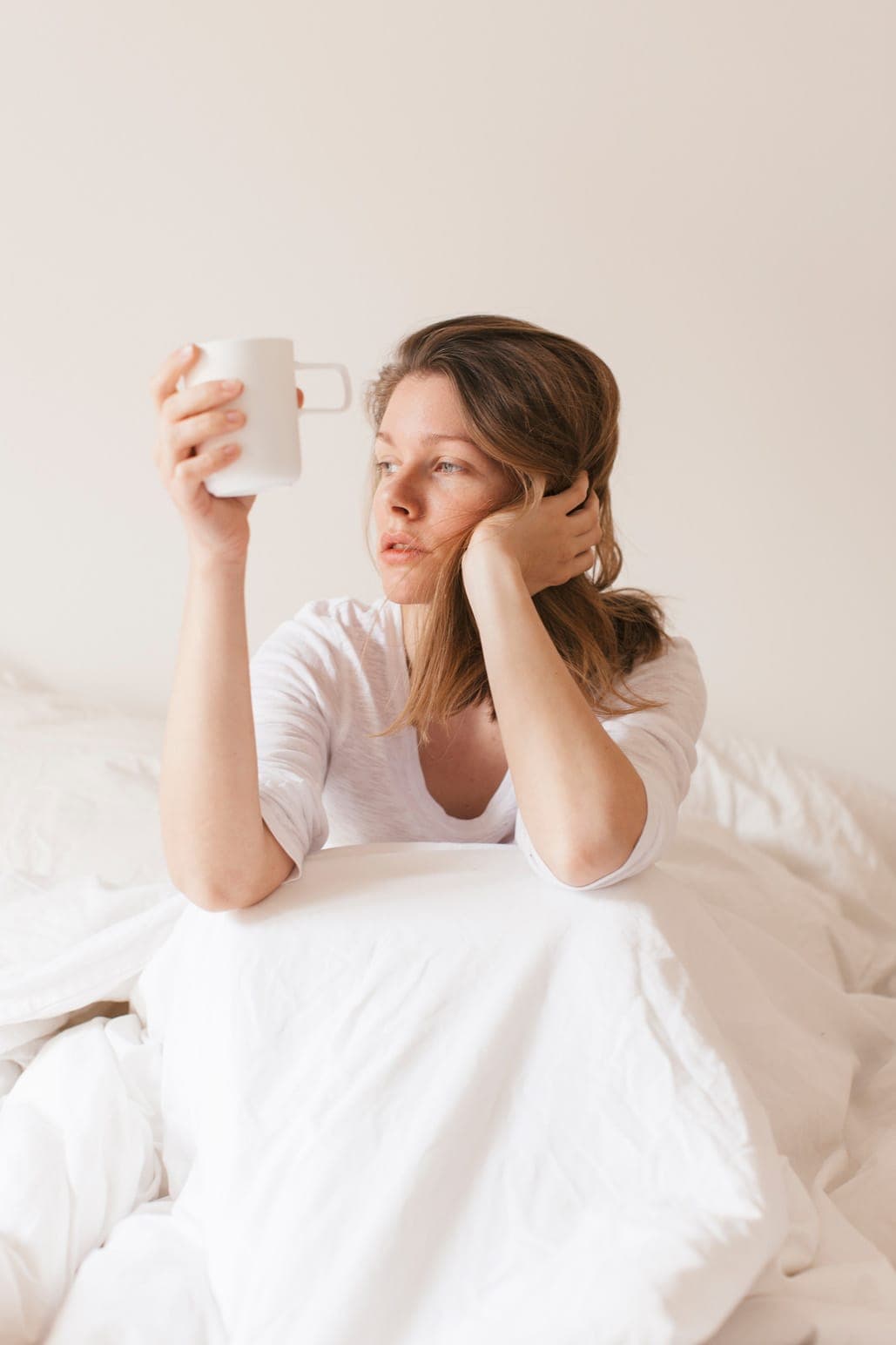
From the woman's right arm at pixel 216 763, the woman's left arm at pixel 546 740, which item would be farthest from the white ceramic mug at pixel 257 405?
the woman's left arm at pixel 546 740

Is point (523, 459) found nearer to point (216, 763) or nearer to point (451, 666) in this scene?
point (451, 666)

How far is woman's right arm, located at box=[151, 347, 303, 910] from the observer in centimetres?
101

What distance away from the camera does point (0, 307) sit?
2.04 m

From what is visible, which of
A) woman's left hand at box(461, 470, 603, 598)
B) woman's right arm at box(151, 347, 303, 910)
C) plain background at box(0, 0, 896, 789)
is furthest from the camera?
plain background at box(0, 0, 896, 789)

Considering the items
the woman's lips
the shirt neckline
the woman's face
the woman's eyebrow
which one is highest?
the woman's eyebrow

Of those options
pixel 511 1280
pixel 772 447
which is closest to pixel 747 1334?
pixel 511 1280

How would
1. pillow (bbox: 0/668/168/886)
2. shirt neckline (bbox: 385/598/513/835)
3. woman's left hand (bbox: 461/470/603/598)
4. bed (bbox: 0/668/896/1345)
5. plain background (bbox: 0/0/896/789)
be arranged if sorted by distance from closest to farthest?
bed (bbox: 0/668/896/1345) → woman's left hand (bbox: 461/470/603/598) → shirt neckline (bbox: 385/598/513/835) → pillow (bbox: 0/668/168/886) → plain background (bbox: 0/0/896/789)

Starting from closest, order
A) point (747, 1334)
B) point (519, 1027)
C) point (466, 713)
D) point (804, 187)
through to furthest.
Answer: point (747, 1334), point (519, 1027), point (466, 713), point (804, 187)

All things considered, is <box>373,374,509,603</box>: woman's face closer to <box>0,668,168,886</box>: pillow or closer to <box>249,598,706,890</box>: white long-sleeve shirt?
<box>249,598,706,890</box>: white long-sleeve shirt

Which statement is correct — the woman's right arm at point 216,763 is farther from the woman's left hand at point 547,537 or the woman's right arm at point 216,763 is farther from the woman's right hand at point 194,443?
the woman's left hand at point 547,537

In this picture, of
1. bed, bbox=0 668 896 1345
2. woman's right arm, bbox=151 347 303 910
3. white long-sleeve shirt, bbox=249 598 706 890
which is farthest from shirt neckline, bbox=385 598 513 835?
woman's right arm, bbox=151 347 303 910

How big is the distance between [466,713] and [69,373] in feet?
3.56

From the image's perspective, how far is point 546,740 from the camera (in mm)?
1065

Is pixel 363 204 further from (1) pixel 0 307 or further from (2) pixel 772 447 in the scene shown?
(2) pixel 772 447
